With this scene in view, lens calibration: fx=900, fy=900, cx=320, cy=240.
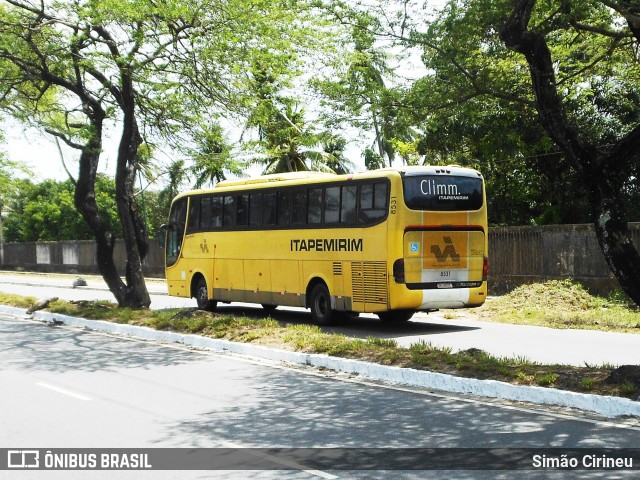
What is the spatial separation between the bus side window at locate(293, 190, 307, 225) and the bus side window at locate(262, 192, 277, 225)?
0.87 meters

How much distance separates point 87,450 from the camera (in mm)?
7816

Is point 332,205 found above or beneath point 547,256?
above

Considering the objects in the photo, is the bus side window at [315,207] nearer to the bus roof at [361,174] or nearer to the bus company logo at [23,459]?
the bus roof at [361,174]

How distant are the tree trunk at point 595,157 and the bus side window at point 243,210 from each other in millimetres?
12145

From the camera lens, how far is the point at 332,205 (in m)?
19.5

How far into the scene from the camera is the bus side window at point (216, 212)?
23500 mm

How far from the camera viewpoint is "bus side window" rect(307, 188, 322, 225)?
1984 cm

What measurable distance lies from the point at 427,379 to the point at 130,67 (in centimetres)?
1096

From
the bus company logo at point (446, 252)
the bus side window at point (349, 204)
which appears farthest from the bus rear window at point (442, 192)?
the bus side window at point (349, 204)

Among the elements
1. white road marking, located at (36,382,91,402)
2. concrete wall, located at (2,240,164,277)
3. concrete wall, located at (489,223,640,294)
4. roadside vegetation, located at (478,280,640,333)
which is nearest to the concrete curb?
white road marking, located at (36,382,91,402)

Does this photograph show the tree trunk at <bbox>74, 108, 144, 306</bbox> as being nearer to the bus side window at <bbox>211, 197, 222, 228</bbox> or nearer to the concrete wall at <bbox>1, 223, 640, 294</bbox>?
the bus side window at <bbox>211, 197, 222, 228</bbox>

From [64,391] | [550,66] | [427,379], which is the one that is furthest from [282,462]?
[550,66]

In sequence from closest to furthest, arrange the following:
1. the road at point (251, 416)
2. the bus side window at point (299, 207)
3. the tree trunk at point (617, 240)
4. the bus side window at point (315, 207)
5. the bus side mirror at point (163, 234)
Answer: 1. the road at point (251, 416)
2. the tree trunk at point (617, 240)
3. the bus side window at point (315, 207)
4. the bus side window at point (299, 207)
5. the bus side mirror at point (163, 234)

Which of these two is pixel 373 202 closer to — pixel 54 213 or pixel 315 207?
pixel 315 207
